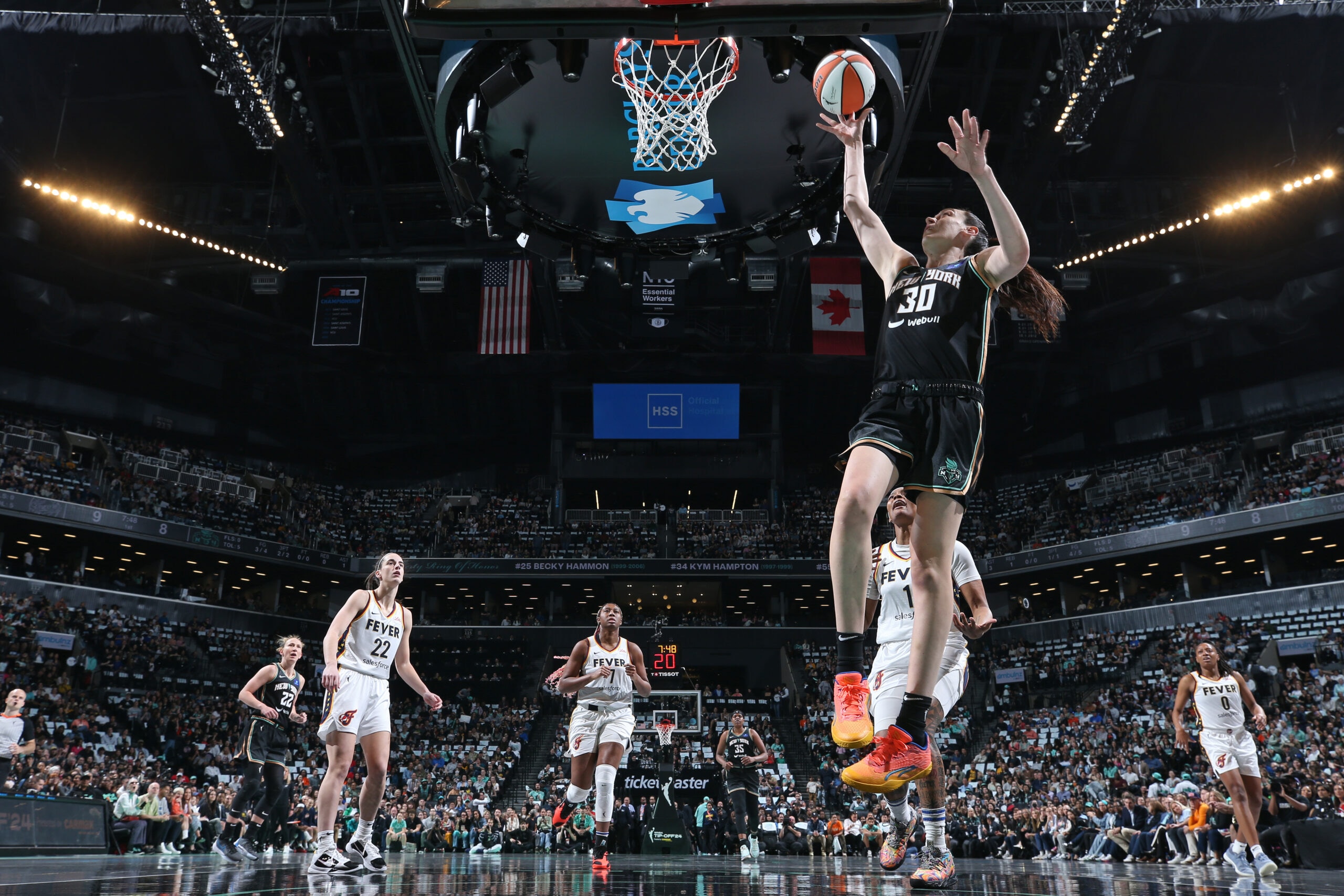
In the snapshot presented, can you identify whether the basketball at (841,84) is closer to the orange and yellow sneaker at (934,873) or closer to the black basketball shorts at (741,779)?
the orange and yellow sneaker at (934,873)

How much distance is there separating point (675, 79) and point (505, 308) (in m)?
17.9

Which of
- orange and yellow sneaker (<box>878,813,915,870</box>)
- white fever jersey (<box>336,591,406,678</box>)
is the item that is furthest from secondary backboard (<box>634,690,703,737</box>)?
orange and yellow sneaker (<box>878,813,915,870</box>)

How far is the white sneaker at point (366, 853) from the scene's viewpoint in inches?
268

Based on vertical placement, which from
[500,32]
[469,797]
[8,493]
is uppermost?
A: [8,493]

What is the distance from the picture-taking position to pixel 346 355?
119 ft

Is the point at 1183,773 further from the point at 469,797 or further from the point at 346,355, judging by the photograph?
the point at 346,355

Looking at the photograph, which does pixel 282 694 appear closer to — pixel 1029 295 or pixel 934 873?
pixel 934 873

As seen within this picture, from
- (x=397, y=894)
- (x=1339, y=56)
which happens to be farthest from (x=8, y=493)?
(x=1339, y=56)

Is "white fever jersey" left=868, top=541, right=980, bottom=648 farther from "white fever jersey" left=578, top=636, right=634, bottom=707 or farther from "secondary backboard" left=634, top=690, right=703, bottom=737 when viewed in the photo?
"secondary backboard" left=634, top=690, right=703, bottom=737

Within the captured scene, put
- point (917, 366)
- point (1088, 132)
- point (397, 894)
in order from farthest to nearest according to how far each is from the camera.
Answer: point (1088, 132) → point (917, 366) → point (397, 894)

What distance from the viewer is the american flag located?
92.0ft

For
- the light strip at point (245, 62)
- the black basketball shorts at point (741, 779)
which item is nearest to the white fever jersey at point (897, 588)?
the black basketball shorts at point (741, 779)

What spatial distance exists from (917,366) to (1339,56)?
28510mm

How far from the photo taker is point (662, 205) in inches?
514
